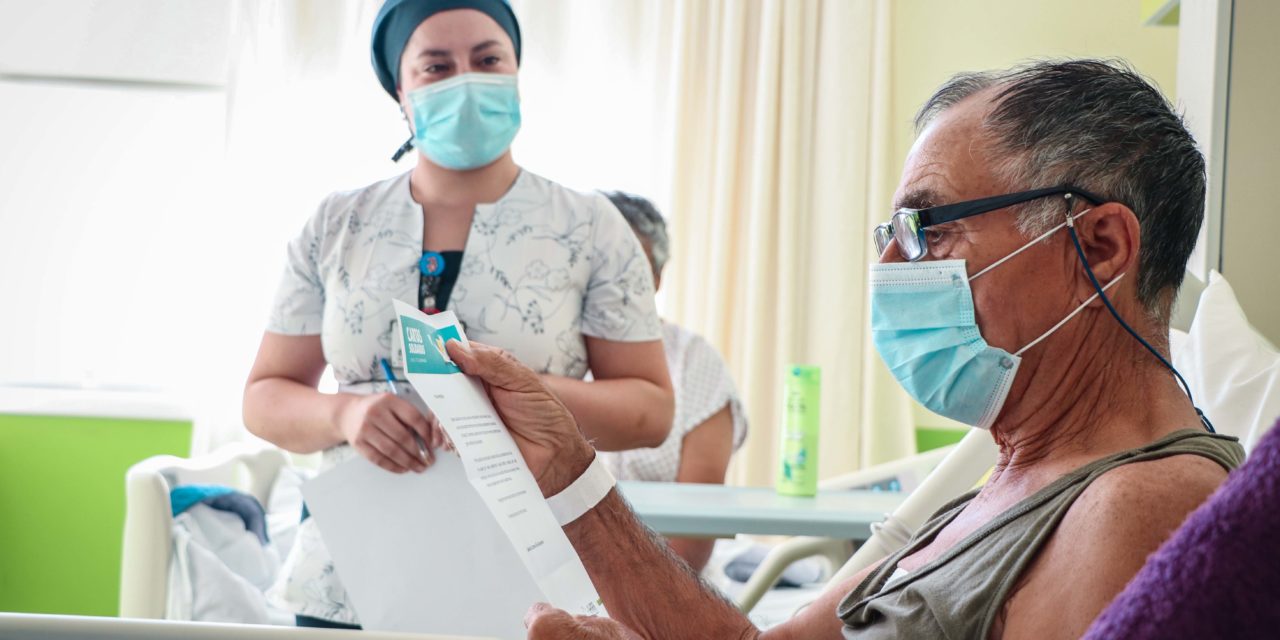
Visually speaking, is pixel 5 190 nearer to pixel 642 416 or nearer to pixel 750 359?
pixel 750 359

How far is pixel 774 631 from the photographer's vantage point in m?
1.32

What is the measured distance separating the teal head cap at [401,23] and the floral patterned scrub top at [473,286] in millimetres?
207

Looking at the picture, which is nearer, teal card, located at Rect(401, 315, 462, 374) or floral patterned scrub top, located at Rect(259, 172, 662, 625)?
teal card, located at Rect(401, 315, 462, 374)

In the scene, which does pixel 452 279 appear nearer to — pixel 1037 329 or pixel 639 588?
pixel 639 588

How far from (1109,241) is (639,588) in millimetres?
670

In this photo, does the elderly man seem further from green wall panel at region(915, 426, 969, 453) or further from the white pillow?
green wall panel at region(915, 426, 969, 453)

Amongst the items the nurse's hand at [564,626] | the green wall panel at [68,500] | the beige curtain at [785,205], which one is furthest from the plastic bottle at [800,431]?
the green wall panel at [68,500]

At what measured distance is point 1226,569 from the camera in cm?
39

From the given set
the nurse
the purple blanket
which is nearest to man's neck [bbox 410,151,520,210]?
the nurse

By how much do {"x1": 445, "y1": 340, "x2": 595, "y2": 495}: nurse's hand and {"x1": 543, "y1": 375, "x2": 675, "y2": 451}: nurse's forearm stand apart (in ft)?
0.60

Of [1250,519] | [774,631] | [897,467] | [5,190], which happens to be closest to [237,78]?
[5,190]

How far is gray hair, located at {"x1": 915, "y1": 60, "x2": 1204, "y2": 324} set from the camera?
1047mm

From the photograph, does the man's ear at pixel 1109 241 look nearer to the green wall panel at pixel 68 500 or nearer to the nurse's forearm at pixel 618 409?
the nurse's forearm at pixel 618 409

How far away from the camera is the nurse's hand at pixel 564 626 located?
1023 mm
